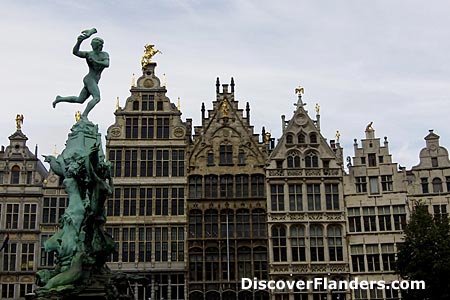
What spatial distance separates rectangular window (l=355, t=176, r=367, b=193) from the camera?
43312 mm

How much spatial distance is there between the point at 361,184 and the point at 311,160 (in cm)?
375

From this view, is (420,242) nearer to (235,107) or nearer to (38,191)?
(235,107)

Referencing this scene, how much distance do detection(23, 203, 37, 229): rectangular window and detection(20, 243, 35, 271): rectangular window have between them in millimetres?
A: 1264

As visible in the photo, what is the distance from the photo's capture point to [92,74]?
28844 mm

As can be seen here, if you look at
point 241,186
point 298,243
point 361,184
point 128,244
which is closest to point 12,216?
point 128,244

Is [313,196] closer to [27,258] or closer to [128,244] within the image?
[128,244]

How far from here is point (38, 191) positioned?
43156 mm

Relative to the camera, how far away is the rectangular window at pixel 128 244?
137ft

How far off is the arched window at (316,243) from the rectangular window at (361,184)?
3.87m

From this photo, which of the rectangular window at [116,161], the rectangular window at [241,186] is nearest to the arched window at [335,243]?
the rectangular window at [241,186]

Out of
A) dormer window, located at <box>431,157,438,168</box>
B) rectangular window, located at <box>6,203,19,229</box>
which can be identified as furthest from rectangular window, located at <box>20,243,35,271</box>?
dormer window, located at <box>431,157,438,168</box>

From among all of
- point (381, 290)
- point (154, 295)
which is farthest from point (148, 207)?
point (381, 290)

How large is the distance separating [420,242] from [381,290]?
304 inches

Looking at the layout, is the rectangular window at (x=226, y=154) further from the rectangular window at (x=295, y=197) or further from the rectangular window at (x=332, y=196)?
the rectangular window at (x=332, y=196)
